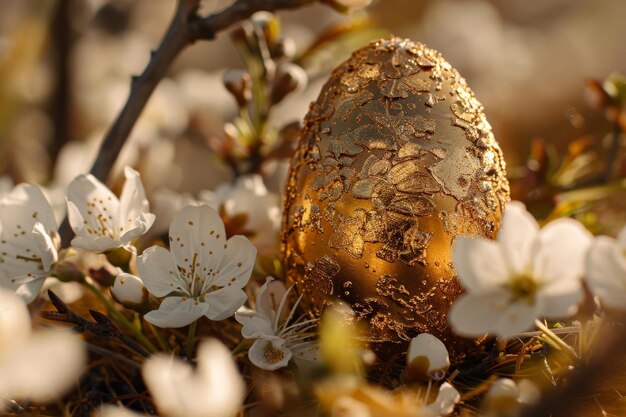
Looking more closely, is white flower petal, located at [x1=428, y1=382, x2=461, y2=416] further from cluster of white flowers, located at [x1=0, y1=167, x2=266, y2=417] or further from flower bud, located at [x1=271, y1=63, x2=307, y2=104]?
flower bud, located at [x1=271, y1=63, x2=307, y2=104]

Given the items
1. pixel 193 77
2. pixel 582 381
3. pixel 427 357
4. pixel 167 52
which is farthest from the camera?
pixel 193 77

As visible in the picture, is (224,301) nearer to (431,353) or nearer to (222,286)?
(222,286)

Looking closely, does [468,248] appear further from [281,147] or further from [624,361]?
[281,147]

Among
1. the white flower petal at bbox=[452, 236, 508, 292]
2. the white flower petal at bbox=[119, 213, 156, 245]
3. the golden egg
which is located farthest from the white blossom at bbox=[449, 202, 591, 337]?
the white flower petal at bbox=[119, 213, 156, 245]

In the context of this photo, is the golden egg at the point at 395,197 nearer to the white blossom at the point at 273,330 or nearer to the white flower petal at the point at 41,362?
the white blossom at the point at 273,330

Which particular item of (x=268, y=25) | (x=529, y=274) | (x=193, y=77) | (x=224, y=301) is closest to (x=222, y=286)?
(x=224, y=301)

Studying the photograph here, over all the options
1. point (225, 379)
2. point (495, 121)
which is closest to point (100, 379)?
point (225, 379)
